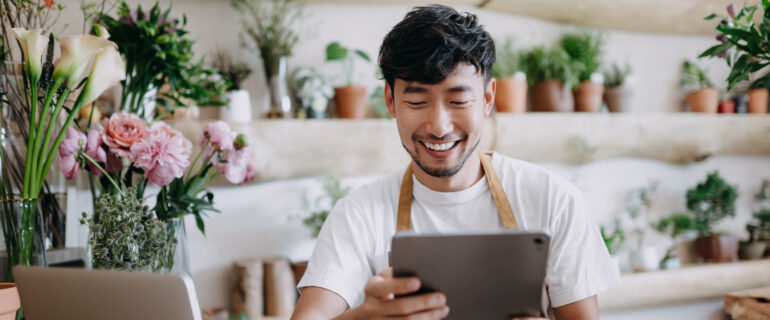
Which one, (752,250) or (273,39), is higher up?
(273,39)

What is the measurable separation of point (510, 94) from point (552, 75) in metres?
0.33

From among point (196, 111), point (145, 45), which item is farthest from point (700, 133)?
point (145, 45)

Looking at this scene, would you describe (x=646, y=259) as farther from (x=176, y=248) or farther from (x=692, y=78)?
(x=176, y=248)

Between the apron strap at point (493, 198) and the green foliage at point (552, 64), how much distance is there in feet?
5.25

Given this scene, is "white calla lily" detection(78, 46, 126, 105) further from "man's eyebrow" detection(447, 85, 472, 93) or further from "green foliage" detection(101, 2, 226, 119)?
"man's eyebrow" detection(447, 85, 472, 93)

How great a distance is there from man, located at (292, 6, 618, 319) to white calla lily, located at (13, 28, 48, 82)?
29.0 inches

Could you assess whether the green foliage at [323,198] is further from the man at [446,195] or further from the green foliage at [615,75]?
the green foliage at [615,75]

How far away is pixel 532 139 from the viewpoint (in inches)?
107

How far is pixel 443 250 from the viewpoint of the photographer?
2.75ft

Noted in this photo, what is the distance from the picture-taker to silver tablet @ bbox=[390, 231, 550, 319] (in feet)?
2.74

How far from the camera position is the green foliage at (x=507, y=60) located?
2746 millimetres

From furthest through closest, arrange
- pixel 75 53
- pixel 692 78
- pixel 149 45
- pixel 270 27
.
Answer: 1. pixel 692 78
2. pixel 270 27
3. pixel 149 45
4. pixel 75 53

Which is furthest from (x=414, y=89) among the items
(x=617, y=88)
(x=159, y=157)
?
(x=617, y=88)

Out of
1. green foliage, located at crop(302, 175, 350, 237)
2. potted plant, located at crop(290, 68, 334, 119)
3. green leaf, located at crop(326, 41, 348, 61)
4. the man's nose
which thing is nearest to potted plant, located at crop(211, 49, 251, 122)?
potted plant, located at crop(290, 68, 334, 119)
